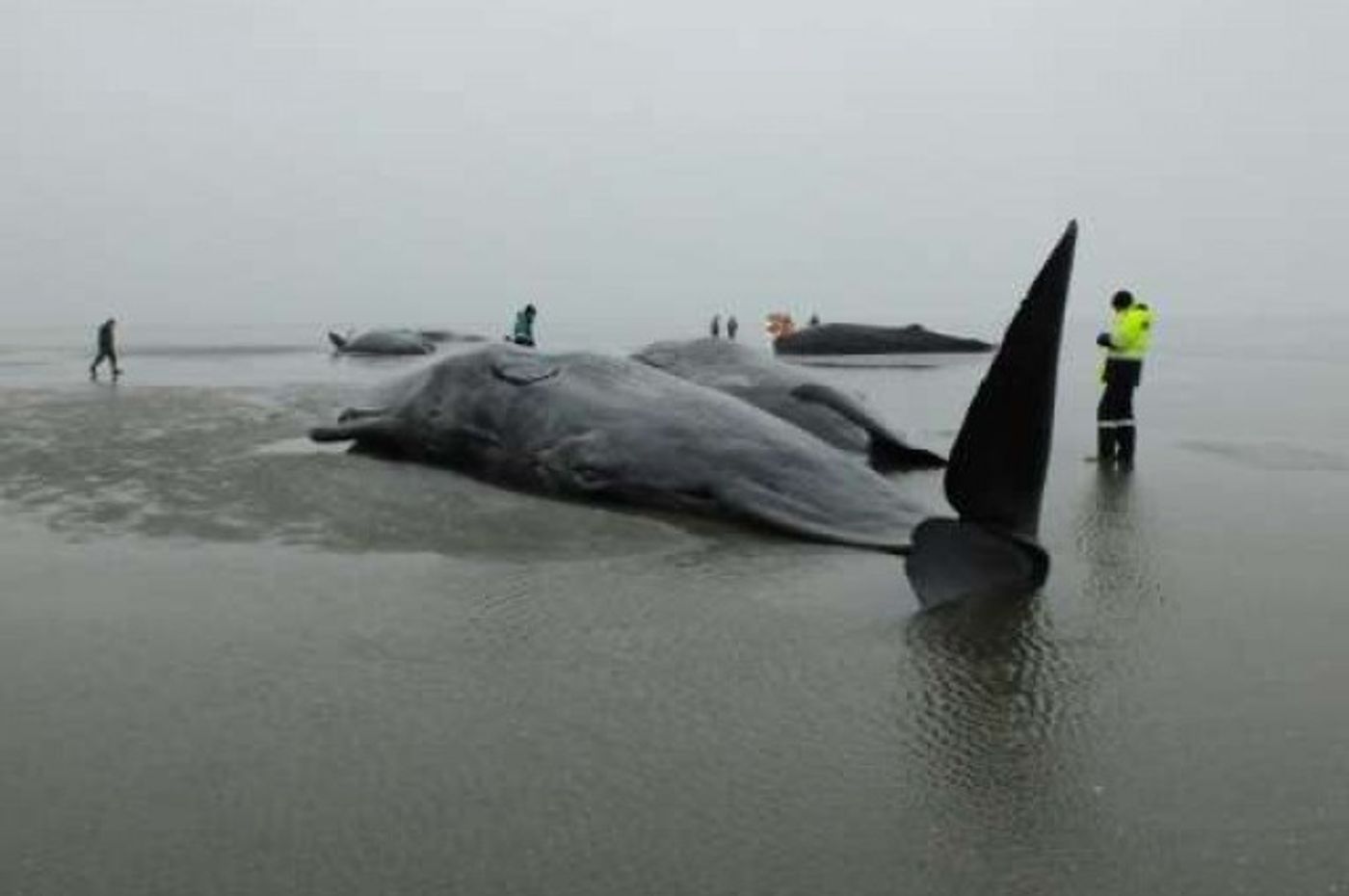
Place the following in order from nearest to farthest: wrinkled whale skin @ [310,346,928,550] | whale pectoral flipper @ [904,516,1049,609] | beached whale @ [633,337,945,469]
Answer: whale pectoral flipper @ [904,516,1049,609] < wrinkled whale skin @ [310,346,928,550] < beached whale @ [633,337,945,469]

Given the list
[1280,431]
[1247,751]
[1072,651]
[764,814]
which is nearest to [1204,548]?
[1072,651]

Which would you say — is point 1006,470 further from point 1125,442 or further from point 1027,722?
point 1125,442

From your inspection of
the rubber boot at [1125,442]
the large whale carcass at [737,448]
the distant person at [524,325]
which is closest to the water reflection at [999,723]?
the large whale carcass at [737,448]

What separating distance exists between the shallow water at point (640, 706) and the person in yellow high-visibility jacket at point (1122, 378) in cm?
255

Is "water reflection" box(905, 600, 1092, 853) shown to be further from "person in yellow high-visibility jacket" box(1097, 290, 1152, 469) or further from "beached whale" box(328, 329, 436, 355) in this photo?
"beached whale" box(328, 329, 436, 355)

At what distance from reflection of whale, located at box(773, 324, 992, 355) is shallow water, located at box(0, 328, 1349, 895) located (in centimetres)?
2627

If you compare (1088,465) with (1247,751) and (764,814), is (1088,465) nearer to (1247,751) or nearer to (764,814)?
(1247,751)

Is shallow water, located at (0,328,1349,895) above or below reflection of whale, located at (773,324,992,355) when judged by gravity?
below

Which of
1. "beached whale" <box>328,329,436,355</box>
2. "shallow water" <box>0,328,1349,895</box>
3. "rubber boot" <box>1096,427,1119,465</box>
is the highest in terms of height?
"rubber boot" <box>1096,427,1119,465</box>

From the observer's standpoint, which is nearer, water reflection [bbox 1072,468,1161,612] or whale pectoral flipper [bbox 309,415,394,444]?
water reflection [bbox 1072,468,1161,612]

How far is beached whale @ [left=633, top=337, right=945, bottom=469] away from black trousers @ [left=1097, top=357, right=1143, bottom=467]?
59.4 inches

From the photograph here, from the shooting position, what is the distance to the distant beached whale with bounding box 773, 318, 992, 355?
33.9m

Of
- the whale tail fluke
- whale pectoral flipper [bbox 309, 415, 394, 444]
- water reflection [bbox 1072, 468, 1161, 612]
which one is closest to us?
the whale tail fluke

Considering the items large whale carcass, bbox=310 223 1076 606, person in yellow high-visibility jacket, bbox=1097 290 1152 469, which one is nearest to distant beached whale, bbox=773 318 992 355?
person in yellow high-visibility jacket, bbox=1097 290 1152 469
